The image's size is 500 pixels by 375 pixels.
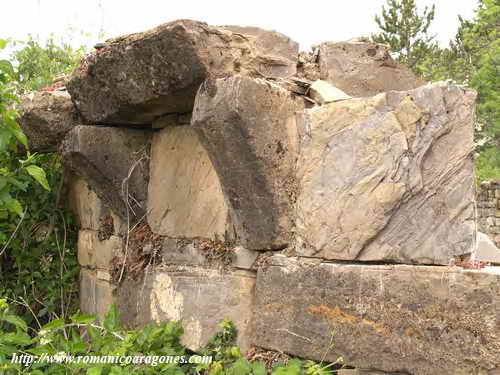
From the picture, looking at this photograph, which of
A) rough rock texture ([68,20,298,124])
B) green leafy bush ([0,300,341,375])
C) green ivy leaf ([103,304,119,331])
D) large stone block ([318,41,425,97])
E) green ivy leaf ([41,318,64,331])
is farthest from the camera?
green ivy leaf ([103,304,119,331])

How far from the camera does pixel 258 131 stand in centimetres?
246

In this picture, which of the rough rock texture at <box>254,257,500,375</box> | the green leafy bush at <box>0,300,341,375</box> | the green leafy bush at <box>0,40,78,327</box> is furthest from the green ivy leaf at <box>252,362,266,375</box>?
the green leafy bush at <box>0,40,78,327</box>

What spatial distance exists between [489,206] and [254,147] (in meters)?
8.79

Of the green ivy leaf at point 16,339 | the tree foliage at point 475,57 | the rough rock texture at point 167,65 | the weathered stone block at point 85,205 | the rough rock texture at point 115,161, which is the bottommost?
the green ivy leaf at point 16,339

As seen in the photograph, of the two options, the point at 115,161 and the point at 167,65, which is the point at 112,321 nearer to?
the point at 115,161

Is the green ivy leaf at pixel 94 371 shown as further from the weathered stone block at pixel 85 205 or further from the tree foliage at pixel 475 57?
the tree foliage at pixel 475 57

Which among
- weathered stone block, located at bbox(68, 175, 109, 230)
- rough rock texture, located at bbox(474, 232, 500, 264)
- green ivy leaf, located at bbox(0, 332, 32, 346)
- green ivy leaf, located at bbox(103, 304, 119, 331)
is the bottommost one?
green ivy leaf, located at bbox(0, 332, 32, 346)

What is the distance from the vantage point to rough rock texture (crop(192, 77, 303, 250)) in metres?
2.42

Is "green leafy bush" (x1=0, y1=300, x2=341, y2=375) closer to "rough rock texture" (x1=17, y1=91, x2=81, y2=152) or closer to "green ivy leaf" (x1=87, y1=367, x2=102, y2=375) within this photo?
"green ivy leaf" (x1=87, y1=367, x2=102, y2=375)

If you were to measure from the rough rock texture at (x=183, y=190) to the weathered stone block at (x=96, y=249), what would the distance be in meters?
0.41

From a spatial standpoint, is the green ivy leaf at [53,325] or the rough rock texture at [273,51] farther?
the green ivy leaf at [53,325]

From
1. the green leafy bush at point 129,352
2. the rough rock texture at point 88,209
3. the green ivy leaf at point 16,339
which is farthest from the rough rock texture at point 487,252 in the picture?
the green ivy leaf at point 16,339

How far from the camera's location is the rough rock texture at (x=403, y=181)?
215 centimetres

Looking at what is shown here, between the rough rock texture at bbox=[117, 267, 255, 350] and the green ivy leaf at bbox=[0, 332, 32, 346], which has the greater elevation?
→ the rough rock texture at bbox=[117, 267, 255, 350]
